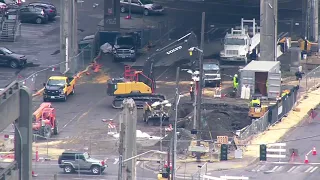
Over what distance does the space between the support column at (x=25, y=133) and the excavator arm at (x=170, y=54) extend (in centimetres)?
3122

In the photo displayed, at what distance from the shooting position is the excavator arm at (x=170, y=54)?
75812 mm

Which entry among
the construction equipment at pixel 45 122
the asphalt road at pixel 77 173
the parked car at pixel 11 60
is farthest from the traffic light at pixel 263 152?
the parked car at pixel 11 60

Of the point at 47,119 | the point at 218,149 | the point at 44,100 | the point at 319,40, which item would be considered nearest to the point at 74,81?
the point at 44,100

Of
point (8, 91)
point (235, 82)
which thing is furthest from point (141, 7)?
point (8, 91)

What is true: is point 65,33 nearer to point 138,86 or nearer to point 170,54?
point 170,54

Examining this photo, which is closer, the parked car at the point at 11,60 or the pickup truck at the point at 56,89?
the pickup truck at the point at 56,89

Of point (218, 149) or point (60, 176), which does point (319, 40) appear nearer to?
point (218, 149)

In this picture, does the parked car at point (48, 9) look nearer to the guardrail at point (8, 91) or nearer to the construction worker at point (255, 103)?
the construction worker at point (255, 103)

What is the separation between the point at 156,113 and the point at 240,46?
17.9 meters

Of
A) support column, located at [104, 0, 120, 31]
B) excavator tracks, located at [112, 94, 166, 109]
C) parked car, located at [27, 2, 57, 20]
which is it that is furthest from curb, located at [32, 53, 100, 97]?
parked car, located at [27, 2, 57, 20]

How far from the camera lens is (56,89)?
72938mm

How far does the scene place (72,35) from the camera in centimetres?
8144

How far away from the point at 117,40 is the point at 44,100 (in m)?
15.1

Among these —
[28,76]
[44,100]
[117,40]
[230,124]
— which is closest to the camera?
[230,124]
